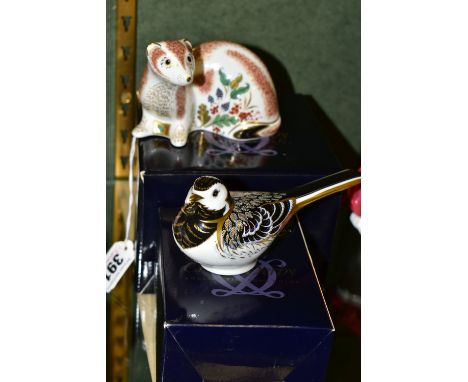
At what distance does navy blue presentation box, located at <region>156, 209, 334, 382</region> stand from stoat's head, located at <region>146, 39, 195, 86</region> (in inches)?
9.5

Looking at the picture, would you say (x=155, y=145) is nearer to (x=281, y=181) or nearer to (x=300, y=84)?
(x=281, y=181)

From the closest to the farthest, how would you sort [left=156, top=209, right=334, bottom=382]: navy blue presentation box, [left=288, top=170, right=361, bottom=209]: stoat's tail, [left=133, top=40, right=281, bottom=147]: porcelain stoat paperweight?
[left=156, top=209, right=334, bottom=382]: navy blue presentation box, [left=288, top=170, right=361, bottom=209]: stoat's tail, [left=133, top=40, right=281, bottom=147]: porcelain stoat paperweight

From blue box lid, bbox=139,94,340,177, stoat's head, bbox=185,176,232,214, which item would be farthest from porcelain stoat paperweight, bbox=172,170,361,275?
blue box lid, bbox=139,94,340,177

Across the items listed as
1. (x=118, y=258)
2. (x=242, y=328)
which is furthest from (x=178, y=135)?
(x=242, y=328)

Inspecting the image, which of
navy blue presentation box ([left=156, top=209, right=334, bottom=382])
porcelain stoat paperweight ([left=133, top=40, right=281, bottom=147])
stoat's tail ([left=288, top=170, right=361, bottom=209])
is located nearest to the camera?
navy blue presentation box ([left=156, top=209, right=334, bottom=382])

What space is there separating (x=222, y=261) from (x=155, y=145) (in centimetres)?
25

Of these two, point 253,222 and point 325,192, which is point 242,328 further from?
point 325,192

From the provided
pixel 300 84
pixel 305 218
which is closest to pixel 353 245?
pixel 305 218

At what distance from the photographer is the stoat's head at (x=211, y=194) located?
0.92m

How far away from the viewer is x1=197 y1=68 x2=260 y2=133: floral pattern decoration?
1.12 meters

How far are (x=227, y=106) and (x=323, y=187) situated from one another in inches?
7.9

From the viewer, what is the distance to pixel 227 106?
1138mm

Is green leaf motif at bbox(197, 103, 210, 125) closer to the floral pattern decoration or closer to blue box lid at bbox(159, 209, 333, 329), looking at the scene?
the floral pattern decoration

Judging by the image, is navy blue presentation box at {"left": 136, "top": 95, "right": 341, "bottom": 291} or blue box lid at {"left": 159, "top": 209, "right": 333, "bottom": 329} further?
navy blue presentation box at {"left": 136, "top": 95, "right": 341, "bottom": 291}
